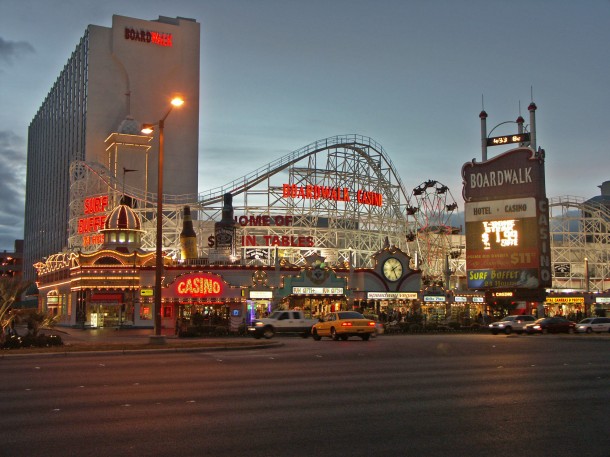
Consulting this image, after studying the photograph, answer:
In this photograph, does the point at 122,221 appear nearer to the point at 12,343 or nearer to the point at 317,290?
the point at 317,290

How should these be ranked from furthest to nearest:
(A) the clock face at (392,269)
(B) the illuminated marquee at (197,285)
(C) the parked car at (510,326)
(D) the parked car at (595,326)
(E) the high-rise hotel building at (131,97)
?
(E) the high-rise hotel building at (131,97) < (A) the clock face at (392,269) < (B) the illuminated marquee at (197,285) < (D) the parked car at (595,326) < (C) the parked car at (510,326)

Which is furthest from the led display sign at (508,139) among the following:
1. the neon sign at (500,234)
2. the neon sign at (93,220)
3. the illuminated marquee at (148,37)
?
the illuminated marquee at (148,37)

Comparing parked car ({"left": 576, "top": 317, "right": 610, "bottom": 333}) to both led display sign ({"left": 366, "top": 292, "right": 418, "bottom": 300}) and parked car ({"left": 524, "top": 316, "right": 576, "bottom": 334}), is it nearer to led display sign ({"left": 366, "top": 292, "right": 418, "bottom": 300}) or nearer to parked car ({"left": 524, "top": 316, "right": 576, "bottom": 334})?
parked car ({"left": 524, "top": 316, "right": 576, "bottom": 334})

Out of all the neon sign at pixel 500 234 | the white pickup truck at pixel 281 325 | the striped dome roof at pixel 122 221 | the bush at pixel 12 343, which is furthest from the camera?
the neon sign at pixel 500 234

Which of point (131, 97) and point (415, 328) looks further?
point (131, 97)

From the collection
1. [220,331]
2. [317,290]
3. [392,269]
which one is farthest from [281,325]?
[392,269]

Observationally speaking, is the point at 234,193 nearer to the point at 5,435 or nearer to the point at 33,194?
the point at 5,435

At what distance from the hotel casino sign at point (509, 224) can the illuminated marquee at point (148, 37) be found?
58787 millimetres

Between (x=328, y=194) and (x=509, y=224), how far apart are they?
58.7 feet

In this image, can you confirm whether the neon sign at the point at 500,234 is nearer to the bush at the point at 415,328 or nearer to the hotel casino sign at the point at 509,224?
the hotel casino sign at the point at 509,224

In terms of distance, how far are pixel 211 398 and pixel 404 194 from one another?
62.8 metres

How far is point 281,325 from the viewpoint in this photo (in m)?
38.4

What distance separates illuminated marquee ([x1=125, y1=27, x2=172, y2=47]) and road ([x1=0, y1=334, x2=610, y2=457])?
87754 millimetres

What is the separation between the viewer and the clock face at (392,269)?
199 feet
